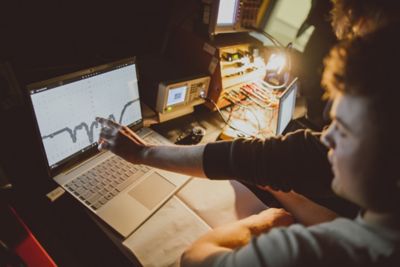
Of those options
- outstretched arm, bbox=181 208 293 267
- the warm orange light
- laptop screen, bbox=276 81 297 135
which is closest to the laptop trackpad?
outstretched arm, bbox=181 208 293 267

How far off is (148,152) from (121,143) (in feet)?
0.33

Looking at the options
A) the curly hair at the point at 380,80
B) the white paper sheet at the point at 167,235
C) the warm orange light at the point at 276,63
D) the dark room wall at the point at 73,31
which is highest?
the curly hair at the point at 380,80

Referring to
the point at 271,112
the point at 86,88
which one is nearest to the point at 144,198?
the point at 86,88

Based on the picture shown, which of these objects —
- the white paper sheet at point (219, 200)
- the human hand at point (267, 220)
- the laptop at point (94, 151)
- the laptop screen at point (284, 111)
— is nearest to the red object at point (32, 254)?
the laptop at point (94, 151)

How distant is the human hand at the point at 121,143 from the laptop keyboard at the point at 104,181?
0.14 meters

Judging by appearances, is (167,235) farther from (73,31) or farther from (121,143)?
(73,31)

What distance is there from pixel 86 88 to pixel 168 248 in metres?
0.67

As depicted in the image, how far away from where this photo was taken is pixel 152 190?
3.62 feet

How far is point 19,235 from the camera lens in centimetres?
82

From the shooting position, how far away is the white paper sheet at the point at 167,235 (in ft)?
2.90

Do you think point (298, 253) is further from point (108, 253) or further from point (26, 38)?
point (26, 38)

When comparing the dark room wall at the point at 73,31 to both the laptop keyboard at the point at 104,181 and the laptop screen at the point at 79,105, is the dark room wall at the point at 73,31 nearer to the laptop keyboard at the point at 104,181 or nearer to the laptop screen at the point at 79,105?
the laptop screen at the point at 79,105

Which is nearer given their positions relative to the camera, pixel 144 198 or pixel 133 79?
pixel 144 198

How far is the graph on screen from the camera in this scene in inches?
38.5
